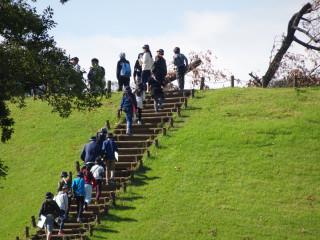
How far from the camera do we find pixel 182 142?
99.9ft

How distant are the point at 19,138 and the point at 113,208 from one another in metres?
12.7

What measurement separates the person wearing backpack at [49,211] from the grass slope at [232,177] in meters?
1.89

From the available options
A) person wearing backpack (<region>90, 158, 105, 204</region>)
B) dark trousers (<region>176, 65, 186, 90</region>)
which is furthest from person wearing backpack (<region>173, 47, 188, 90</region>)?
person wearing backpack (<region>90, 158, 105, 204</region>)

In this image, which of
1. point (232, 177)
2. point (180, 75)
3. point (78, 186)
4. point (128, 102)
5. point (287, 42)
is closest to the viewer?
point (78, 186)

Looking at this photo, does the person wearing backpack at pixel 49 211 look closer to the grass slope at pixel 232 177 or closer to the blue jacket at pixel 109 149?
the grass slope at pixel 232 177

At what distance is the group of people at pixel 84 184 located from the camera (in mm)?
22531

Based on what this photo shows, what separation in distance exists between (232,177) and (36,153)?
12.4 meters

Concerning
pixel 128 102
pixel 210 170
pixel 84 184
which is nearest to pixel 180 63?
pixel 128 102

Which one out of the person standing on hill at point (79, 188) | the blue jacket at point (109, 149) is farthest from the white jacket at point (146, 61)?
the person standing on hill at point (79, 188)

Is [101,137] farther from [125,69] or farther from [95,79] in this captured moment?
[125,69]

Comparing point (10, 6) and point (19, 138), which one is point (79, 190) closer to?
point (10, 6)

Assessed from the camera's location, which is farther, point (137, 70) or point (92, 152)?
point (137, 70)

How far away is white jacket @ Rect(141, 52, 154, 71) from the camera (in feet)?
112

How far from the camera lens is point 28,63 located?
22922mm
